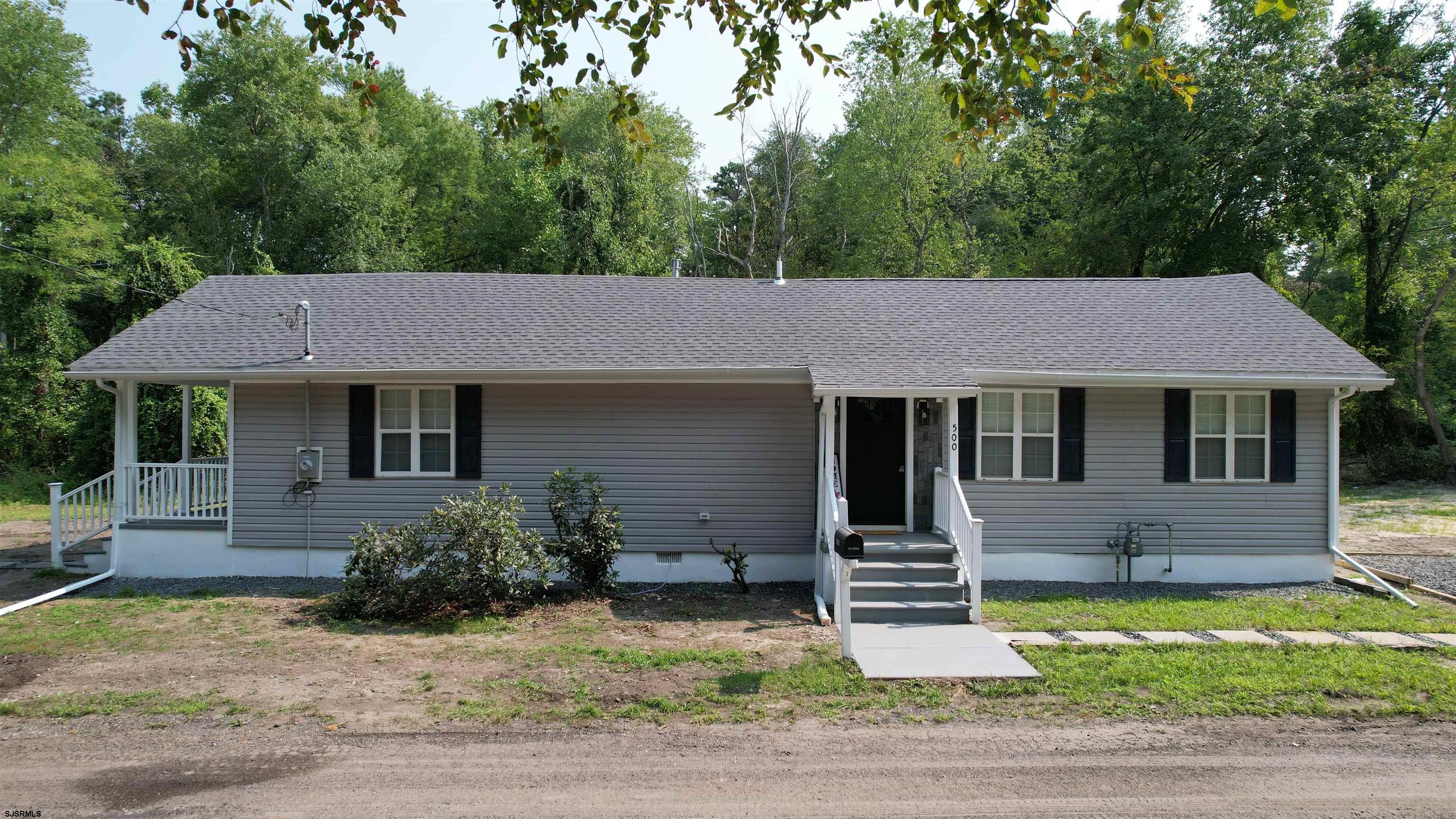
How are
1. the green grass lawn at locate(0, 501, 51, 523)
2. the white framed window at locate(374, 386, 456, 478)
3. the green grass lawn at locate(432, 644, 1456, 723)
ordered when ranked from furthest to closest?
the green grass lawn at locate(0, 501, 51, 523) < the white framed window at locate(374, 386, 456, 478) < the green grass lawn at locate(432, 644, 1456, 723)

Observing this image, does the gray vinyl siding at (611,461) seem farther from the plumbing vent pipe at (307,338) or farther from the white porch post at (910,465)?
the white porch post at (910,465)

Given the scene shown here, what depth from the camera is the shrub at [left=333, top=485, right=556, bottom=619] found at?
922 cm

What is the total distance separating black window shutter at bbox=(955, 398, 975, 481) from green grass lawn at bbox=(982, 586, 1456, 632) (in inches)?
71.1

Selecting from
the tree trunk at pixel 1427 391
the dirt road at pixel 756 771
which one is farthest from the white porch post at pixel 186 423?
the tree trunk at pixel 1427 391

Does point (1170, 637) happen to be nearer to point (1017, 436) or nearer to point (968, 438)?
point (1017, 436)

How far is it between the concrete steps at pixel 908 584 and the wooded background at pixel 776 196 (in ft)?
43.3

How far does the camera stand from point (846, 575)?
7.79 m

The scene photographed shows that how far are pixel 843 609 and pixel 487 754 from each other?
3374mm

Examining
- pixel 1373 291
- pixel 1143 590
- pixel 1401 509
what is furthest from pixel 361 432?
pixel 1373 291

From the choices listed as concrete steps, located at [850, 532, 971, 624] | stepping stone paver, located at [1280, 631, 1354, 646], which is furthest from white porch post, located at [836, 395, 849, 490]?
stepping stone paver, located at [1280, 631, 1354, 646]

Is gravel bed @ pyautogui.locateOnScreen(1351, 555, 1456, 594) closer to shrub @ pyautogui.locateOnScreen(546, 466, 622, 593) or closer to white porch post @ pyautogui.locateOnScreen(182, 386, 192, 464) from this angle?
shrub @ pyautogui.locateOnScreen(546, 466, 622, 593)

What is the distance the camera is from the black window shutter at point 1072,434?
434 inches

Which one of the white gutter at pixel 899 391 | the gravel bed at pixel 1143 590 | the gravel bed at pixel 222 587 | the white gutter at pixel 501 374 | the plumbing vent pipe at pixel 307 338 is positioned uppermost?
the plumbing vent pipe at pixel 307 338

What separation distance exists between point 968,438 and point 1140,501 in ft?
7.93
